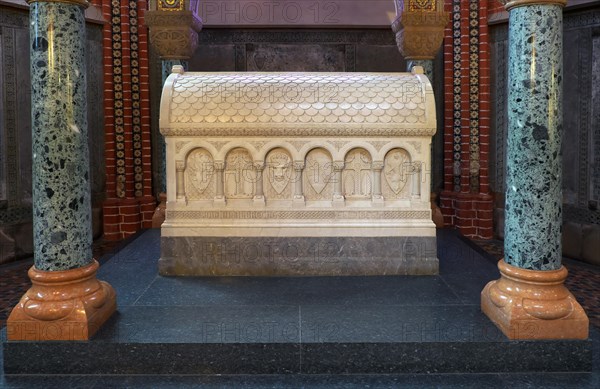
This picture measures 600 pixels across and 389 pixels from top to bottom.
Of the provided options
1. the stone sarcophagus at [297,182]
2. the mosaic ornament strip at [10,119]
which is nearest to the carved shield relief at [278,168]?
the stone sarcophagus at [297,182]

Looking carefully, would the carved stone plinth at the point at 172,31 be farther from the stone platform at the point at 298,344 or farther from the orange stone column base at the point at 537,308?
the orange stone column base at the point at 537,308

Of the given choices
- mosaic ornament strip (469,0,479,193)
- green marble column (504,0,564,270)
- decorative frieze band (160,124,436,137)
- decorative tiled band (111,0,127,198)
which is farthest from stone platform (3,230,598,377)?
decorative tiled band (111,0,127,198)

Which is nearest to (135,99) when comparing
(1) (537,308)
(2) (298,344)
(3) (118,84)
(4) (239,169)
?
(3) (118,84)

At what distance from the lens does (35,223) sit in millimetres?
3113

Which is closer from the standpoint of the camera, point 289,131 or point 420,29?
point 289,131

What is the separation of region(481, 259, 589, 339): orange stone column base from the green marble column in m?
0.07

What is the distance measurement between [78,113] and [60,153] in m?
0.25

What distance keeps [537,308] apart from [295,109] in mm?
2137

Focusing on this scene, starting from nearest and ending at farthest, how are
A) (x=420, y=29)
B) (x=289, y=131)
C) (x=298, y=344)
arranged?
(x=298, y=344)
(x=289, y=131)
(x=420, y=29)

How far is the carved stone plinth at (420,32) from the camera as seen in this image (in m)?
5.57

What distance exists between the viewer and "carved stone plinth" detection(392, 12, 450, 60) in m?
5.57

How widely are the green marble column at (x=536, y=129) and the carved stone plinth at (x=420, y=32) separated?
2570mm

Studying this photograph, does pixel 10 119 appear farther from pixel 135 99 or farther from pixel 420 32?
pixel 420 32

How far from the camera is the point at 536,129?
3.03 meters
